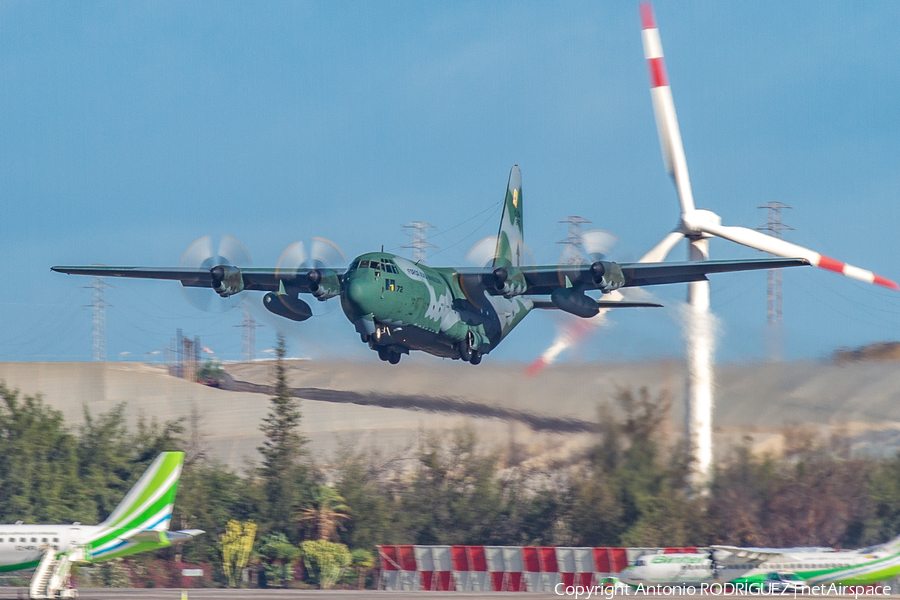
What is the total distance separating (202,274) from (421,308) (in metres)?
8.72

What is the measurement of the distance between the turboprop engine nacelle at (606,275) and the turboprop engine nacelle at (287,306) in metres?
9.10

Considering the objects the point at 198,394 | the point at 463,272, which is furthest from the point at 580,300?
the point at 198,394

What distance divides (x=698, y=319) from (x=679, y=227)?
13.9 ft

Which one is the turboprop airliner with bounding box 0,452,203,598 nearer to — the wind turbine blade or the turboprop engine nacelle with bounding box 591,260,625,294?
the turboprop engine nacelle with bounding box 591,260,625,294

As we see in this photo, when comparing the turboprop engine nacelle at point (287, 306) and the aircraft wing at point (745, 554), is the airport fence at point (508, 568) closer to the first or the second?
the aircraft wing at point (745, 554)

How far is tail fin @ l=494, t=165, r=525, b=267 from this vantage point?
36.4 meters

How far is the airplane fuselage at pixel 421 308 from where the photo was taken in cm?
2997

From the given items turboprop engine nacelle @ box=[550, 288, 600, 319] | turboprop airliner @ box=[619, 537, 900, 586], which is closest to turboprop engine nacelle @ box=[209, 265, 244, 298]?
turboprop engine nacelle @ box=[550, 288, 600, 319]

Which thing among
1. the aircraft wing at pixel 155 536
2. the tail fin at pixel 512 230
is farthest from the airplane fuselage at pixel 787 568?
the aircraft wing at pixel 155 536

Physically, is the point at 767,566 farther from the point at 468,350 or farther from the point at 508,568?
the point at 468,350

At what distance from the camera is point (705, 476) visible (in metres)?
38.4

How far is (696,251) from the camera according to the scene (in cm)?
4150

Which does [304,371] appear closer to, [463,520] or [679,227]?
[463,520]

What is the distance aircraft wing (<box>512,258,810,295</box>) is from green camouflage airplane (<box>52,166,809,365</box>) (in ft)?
0.10
